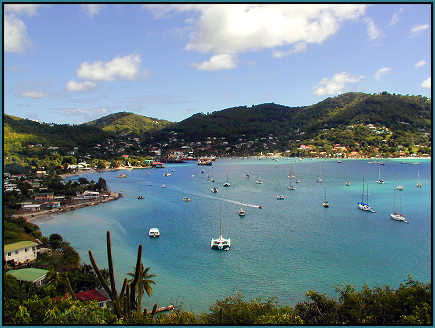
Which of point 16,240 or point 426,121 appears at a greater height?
point 426,121

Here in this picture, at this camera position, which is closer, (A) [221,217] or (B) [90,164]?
(A) [221,217]

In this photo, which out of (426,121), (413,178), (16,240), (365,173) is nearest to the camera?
(16,240)

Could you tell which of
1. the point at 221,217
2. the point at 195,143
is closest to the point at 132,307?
the point at 221,217

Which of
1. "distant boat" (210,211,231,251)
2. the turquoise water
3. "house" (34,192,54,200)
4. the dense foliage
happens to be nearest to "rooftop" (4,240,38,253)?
the turquoise water

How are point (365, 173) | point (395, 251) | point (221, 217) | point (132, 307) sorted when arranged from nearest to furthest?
point (132, 307) < point (395, 251) < point (221, 217) < point (365, 173)

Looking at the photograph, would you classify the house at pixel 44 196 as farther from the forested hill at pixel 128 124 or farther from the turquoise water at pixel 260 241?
the forested hill at pixel 128 124

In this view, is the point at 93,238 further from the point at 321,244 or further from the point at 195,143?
the point at 195,143

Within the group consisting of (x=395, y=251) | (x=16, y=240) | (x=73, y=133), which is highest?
(x=73, y=133)

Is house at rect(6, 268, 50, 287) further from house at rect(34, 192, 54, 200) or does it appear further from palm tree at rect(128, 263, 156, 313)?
house at rect(34, 192, 54, 200)

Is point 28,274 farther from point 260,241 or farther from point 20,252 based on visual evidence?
point 260,241
